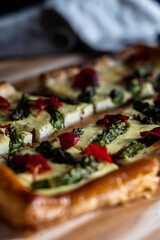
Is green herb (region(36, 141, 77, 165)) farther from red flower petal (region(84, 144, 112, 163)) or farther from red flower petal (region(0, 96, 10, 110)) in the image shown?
red flower petal (region(0, 96, 10, 110))

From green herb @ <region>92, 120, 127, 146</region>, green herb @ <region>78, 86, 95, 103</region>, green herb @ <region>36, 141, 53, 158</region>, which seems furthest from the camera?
green herb @ <region>78, 86, 95, 103</region>

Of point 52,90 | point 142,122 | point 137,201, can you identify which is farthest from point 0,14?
point 137,201

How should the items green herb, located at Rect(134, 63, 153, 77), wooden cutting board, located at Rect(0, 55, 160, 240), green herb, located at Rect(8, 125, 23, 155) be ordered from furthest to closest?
green herb, located at Rect(134, 63, 153, 77)
green herb, located at Rect(8, 125, 23, 155)
wooden cutting board, located at Rect(0, 55, 160, 240)

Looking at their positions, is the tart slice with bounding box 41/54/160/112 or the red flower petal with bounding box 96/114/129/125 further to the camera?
the tart slice with bounding box 41/54/160/112

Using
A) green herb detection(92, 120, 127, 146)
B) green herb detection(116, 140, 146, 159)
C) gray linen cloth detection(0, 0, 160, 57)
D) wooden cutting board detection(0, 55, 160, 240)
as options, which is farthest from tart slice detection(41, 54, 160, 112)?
wooden cutting board detection(0, 55, 160, 240)

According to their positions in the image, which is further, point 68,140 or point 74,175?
point 68,140

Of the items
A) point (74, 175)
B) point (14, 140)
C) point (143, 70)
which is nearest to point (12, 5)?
point (143, 70)

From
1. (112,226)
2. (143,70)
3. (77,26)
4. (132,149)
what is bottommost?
(112,226)

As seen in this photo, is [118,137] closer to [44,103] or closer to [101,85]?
[44,103]
